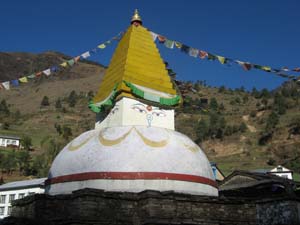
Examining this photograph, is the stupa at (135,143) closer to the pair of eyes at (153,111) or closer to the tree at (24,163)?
the pair of eyes at (153,111)

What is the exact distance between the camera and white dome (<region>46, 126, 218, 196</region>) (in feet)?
47.1

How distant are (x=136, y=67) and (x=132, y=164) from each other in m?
5.09

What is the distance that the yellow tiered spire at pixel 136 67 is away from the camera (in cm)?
1767

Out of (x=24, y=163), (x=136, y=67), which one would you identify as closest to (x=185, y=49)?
(x=136, y=67)

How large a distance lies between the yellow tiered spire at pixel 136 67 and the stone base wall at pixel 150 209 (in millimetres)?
5047

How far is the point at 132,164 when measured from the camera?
47.5ft

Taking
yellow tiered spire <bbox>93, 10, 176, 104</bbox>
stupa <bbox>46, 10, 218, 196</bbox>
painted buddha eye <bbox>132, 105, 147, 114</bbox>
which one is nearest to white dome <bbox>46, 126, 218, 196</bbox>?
stupa <bbox>46, 10, 218, 196</bbox>

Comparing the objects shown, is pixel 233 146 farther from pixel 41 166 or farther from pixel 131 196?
pixel 131 196

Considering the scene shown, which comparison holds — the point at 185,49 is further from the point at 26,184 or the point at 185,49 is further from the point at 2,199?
the point at 2,199

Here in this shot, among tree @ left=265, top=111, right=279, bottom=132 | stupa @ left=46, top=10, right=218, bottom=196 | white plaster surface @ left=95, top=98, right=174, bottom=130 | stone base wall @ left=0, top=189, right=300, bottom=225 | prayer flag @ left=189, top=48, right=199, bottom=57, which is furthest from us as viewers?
tree @ left=265, top=111, right=279, bottom=132

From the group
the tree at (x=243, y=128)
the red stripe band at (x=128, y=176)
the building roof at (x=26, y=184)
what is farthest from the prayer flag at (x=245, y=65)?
the tree at (x=243, y=128)

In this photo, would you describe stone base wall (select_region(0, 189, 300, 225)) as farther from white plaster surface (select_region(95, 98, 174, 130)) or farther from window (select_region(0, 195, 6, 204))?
window (select_region(0, 195, 6, 204))

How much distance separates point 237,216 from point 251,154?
201ft

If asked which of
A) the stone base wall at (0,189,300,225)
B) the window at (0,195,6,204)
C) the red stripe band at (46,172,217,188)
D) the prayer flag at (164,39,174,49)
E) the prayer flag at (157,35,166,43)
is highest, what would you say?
the prayer flag at (157,35,166,43)
